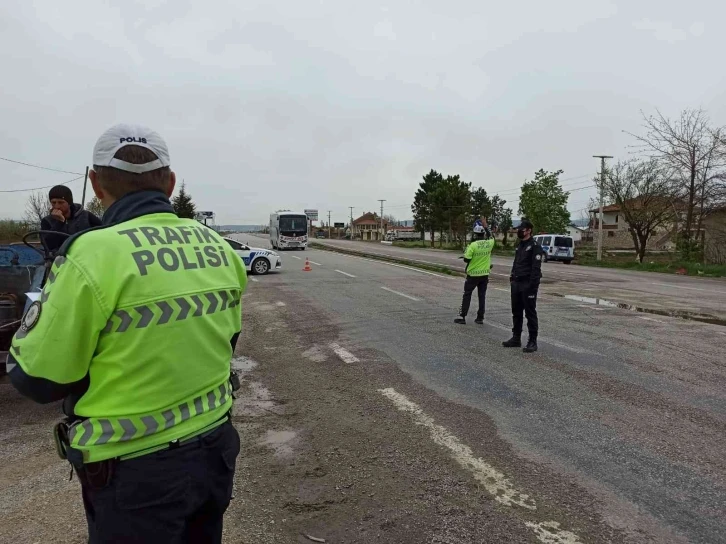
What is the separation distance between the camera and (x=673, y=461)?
3.70 meters

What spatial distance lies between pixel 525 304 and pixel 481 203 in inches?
2691

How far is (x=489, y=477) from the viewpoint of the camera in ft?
11.3

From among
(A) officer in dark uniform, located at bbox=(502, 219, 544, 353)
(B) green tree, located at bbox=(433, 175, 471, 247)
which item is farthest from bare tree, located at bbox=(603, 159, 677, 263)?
(A) officer in dark uniform, located at bbox=(502, 219, 544, 353)

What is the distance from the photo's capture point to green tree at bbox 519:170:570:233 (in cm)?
5103

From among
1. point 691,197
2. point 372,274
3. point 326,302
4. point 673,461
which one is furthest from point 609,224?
point 673,461

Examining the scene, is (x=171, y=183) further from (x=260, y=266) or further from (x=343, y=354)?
(x=260, y=266)

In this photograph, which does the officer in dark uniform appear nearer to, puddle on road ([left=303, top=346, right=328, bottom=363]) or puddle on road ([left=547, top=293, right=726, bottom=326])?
puddle on road ([left=303, top=346, right=328, bottom=363])

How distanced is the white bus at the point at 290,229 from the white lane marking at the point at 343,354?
33.6m

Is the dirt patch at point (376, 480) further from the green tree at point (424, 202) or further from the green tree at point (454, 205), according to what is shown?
the green tree at point (424, 202)

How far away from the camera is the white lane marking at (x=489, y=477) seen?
2.80m

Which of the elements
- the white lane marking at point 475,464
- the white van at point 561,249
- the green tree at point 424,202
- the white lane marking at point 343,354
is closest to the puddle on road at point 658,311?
the white lane marking at point 343,354

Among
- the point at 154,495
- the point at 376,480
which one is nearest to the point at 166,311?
the point at 154,495

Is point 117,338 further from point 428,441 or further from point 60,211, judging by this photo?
point 60,211

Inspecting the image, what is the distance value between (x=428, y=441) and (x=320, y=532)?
1412 millimetres
